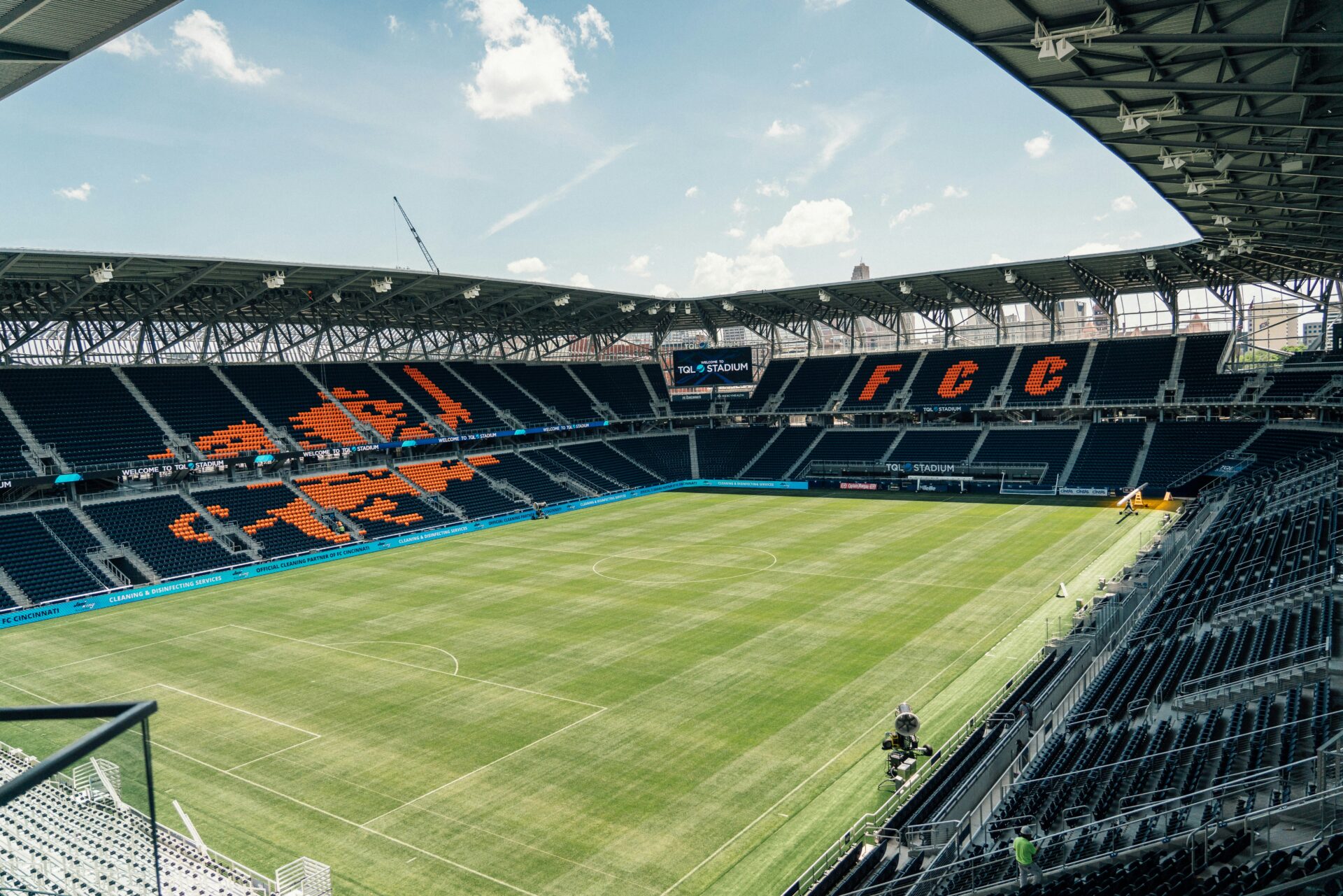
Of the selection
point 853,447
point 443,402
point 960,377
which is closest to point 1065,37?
point 443,402

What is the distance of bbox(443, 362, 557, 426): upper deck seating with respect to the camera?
63438mm

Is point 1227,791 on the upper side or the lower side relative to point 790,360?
lower

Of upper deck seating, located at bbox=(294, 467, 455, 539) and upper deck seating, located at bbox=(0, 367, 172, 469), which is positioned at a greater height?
upper deck seating, located at bbox=(0, 367, 172, 469)

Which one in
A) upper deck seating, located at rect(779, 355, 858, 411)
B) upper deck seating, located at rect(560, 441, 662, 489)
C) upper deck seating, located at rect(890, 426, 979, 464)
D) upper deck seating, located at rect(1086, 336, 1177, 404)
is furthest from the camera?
upper deck seating, located at rect(779, 355, 858, 411)

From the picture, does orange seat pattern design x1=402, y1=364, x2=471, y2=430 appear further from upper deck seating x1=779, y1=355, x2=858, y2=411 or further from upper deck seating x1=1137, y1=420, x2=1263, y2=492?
upper deck seating x1=1137, y1=420, x2=1263, y2=492

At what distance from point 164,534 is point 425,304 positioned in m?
21.2

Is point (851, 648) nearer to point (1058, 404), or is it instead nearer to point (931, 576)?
point (931, 576)

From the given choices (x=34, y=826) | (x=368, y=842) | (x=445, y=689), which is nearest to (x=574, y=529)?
(x=445, y=689)

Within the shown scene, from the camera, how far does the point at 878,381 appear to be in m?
68.2

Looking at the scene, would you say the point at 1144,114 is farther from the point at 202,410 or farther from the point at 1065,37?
the point at 202,410

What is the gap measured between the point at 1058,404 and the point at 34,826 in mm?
61278

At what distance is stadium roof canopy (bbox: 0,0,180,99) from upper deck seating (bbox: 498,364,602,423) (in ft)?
192

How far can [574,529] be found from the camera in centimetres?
4869

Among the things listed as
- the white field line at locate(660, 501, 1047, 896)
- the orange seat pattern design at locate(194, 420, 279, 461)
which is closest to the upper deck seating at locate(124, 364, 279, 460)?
the orange seat pattern design at locate(194, 420, 279, 461)
